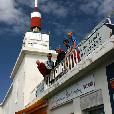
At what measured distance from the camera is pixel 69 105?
11.4 metres

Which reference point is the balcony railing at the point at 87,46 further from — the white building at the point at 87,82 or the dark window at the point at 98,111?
the dark window at the point at 98,111

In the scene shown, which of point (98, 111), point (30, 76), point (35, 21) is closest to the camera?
point (98, 111)

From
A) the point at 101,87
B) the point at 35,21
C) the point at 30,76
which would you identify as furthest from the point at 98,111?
the point at 35,21

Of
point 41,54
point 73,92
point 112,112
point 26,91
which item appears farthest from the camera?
point 41,54

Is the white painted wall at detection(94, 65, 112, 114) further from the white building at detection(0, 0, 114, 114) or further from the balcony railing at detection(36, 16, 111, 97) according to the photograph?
the balcony railing at detection(36, 16, 111, 97)

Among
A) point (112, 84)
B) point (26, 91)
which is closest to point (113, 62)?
point (112, 84)

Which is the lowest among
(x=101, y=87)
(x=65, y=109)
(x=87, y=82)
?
(x=65, y=109)

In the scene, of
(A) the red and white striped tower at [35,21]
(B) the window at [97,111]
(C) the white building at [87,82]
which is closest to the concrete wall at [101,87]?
(C) the white building at [87,82]

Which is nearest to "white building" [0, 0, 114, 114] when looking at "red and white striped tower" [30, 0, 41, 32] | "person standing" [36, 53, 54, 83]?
"person standing" [36, 53, 54, 83]

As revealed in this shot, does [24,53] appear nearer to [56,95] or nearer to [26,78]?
[26,78]

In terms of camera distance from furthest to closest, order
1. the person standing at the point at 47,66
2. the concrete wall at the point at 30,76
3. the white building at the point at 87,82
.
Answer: the concrete wall at the point at 30,76, the person standing at the point at 47,66, the white building at the point at 87,82

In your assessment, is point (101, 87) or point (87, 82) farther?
point (87, 82)

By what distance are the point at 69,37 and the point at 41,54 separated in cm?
1201

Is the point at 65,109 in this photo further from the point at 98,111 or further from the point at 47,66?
the point at 47,66
